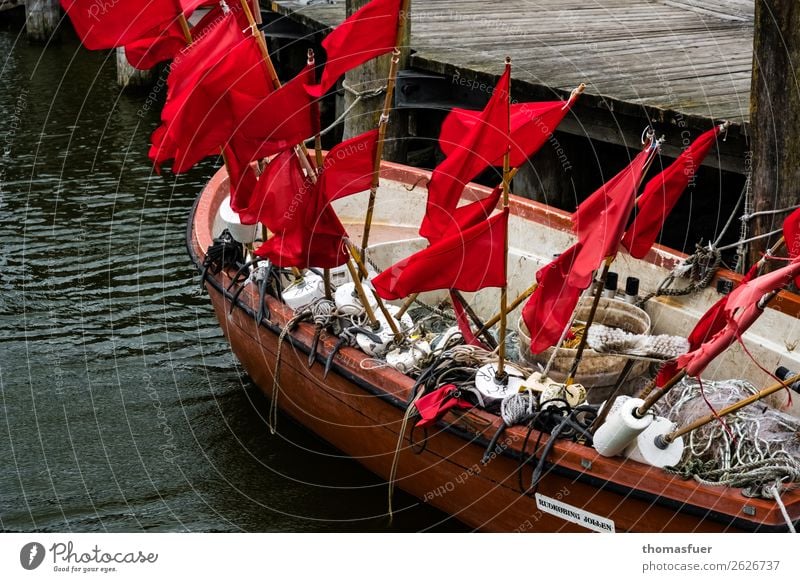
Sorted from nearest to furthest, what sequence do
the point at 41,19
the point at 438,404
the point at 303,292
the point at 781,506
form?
1. the point at 781,506
2. the point at 438,404
3. the point at 303,292
4. the point at 41,19

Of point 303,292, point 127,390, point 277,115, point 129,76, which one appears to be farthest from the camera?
point 129,76

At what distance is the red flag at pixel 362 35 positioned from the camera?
5.75m

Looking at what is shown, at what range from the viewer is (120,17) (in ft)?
19.4

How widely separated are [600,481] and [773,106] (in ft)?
7.55

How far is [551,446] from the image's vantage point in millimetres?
5004

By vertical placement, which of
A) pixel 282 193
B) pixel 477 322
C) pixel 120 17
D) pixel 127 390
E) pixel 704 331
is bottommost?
pixel 127 390

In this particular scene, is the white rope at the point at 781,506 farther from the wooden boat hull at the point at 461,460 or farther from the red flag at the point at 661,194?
the red flag at the point at 661,194

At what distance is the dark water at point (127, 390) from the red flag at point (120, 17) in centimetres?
263

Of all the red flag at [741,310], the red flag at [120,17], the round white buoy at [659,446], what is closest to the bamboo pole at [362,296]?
the red flag at [120,17]

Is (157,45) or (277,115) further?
(157,45)

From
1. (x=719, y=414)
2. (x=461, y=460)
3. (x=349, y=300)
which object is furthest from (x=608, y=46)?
(x=719, y=414)

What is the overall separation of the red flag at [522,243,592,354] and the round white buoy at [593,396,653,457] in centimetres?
53

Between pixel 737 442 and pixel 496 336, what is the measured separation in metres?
2.16

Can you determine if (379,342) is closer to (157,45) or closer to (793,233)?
(157,45)
